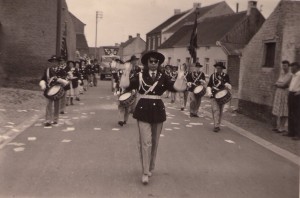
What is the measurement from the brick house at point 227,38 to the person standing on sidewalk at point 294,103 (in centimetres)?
1593

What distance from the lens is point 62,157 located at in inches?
308

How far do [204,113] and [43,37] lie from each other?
1200cm

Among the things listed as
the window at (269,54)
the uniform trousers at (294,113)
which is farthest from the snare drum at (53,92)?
the window at (269,54)

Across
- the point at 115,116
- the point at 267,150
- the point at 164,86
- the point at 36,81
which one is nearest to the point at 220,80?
the point at 267,150

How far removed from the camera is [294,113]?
11.0 metres

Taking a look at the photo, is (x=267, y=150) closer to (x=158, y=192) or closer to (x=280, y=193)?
(x=280, y=193)

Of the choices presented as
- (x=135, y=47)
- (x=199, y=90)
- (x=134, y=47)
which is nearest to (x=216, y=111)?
(x=199, y=90)

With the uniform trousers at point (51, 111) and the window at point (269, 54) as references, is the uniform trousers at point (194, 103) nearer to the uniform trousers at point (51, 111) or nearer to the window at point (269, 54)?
the window at point (269, 54)

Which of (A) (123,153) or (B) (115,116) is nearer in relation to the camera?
(A) (123,153)

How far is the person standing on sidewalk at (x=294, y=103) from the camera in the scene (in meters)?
10.8

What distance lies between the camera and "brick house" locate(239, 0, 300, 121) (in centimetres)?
1262

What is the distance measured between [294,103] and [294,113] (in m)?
0.28

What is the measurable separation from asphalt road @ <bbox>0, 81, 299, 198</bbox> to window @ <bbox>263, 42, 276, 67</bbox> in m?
3.96

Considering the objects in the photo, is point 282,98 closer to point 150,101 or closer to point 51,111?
point 150,101
